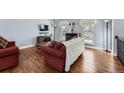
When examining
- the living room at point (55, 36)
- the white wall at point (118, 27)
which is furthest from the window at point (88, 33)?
the white wall at point (118, 27)

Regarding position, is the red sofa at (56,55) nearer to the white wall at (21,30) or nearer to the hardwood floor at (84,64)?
the hardwood floor at (84,64)

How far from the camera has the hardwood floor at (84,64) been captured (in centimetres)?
163

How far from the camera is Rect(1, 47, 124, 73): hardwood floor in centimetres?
163

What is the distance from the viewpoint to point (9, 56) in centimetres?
192

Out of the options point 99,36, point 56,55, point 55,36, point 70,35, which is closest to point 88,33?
point 99,36

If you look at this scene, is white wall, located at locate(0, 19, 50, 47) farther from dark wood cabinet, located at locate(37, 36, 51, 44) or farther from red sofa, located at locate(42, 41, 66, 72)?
red sofa, located at locate(42, 41, 66, 72)

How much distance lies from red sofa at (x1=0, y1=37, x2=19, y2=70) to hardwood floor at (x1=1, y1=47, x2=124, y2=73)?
0.31 ft

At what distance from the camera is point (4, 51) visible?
74.9 inches

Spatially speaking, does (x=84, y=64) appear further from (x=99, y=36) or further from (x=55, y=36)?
(x=55, y=36)
